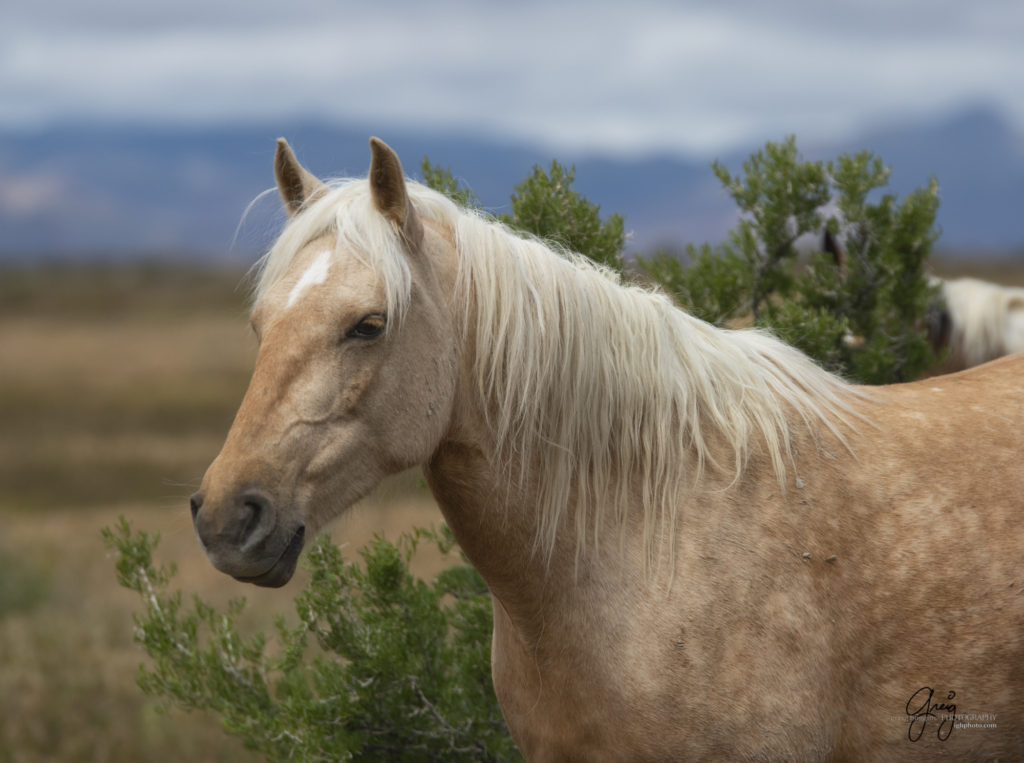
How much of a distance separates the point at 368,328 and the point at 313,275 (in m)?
0.23

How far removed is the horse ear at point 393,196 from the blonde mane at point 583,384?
53mm

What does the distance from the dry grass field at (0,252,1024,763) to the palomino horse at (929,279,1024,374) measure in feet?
11.9

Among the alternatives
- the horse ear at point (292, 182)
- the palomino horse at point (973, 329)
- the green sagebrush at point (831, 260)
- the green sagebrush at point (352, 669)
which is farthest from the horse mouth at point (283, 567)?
the palomino horse at point (973, 329)

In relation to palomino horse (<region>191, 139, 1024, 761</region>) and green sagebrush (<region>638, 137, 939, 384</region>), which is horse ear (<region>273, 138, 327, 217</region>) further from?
green sagebrush (<region>638, 137, 939, 384</region>)

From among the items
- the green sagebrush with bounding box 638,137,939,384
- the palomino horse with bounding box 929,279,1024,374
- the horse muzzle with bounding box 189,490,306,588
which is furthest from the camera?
the palomino horse with bounding box 929,279,1024,374

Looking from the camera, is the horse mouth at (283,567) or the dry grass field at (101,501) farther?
the dry grass field at (101,501)

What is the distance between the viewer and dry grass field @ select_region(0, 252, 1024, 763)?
26.7 feet

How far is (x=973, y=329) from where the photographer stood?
6449 mm

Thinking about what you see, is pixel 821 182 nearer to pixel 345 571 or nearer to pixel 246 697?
pixel 345 571

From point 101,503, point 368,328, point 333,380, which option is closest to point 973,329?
point 368,328

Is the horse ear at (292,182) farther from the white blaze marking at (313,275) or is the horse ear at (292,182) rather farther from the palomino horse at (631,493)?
the white blaze marking at (313,275)

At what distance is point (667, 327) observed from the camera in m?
3.17

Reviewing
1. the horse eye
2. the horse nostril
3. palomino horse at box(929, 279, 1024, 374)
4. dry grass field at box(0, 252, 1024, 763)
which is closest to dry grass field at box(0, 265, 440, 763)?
dry grass field at box(0, 252, 1024, 763)

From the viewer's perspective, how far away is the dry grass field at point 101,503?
8.12m
